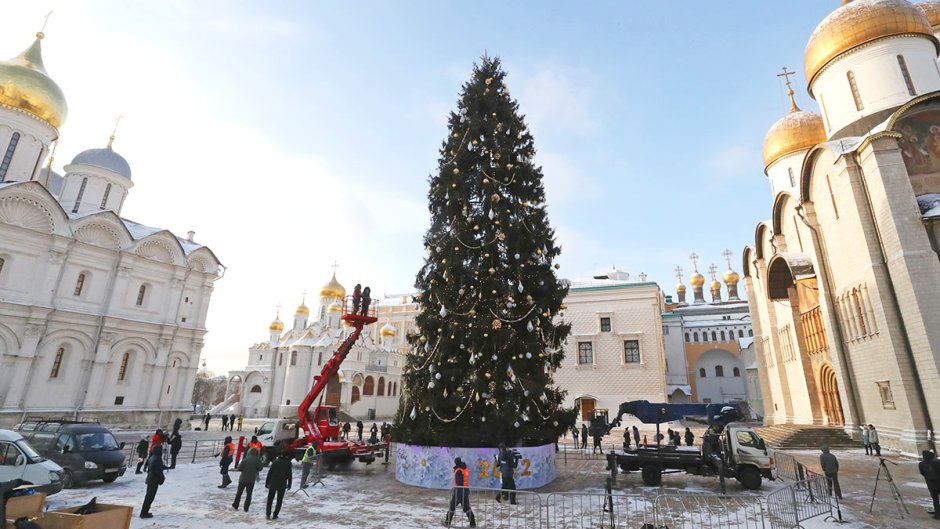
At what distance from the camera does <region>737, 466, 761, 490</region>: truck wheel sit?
11.7 m

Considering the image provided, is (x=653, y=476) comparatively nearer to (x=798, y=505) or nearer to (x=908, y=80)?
(x=798, y=505)

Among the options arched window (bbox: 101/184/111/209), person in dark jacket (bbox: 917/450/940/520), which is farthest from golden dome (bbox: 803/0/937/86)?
arched window (bbox: 101/184/111/209)

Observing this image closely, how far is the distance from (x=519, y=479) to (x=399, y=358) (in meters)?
45.4

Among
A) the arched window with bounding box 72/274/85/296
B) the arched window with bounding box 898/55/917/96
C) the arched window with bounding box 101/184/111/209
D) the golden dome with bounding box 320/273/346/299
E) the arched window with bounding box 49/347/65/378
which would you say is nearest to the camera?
the arched window with bounding box 898/55/917/96

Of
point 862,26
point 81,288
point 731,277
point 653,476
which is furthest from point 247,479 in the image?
point 731,277

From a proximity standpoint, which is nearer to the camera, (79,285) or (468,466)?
(468,466)

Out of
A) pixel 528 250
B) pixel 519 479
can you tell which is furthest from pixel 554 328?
pixel 519 479

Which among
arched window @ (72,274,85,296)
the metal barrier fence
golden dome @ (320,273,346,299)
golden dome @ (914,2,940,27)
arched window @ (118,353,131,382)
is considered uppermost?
golden dome @ (914,2,940,27)

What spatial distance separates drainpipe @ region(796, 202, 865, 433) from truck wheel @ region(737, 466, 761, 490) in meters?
10.9

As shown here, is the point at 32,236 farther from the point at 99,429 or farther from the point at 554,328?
the point at 554,328

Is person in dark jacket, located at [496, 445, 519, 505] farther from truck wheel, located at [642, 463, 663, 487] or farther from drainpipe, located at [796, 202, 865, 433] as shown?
drainpipe, located at [796, 202, 865, 433]

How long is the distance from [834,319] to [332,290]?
48235mm

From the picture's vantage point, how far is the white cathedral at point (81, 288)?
2300cm

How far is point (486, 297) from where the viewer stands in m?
12.2
